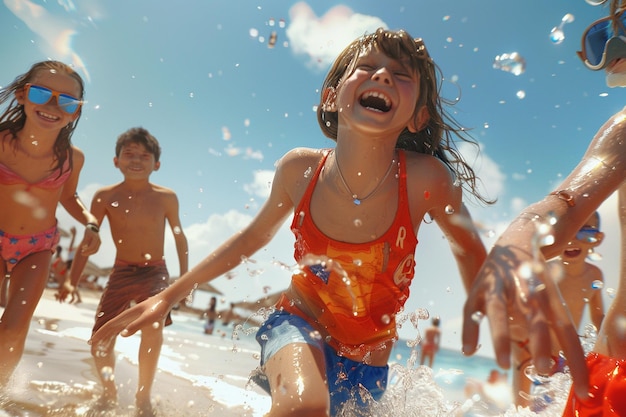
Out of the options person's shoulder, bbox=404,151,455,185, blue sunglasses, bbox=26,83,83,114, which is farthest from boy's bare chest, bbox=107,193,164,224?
person's shoulder, bbox=404,151,455,185

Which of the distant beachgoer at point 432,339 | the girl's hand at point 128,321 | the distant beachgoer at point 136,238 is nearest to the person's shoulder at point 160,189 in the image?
the distant beachgoer at point 136,238

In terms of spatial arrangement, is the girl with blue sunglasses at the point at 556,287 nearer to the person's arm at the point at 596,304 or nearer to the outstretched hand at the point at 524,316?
the outstretched hand at the point at 524,316

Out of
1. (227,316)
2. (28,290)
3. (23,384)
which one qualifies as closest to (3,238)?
(28,290)

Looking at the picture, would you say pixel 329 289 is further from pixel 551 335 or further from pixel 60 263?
pixel 60 263

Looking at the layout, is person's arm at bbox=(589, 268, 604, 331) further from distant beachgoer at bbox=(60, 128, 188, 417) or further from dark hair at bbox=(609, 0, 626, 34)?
distant beachgoer at bbox=(60, 128, 188, 417)

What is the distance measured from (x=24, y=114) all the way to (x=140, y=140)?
1255 mm

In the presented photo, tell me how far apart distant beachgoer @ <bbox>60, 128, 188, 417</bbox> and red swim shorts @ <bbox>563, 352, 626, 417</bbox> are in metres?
3.44

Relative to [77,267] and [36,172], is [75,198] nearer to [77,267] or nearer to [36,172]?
[36,172]

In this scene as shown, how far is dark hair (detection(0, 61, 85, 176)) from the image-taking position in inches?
172

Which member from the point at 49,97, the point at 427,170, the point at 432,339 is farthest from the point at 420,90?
the point at 432,339

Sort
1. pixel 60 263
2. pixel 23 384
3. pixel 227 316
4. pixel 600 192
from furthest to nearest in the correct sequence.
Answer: pixel 227 316 < pixel 60 263 < pixel 23 384 < pixel 600 192

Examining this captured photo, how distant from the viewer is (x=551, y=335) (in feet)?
3.78

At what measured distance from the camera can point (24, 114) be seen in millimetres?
4422

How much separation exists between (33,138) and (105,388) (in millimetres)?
2126
